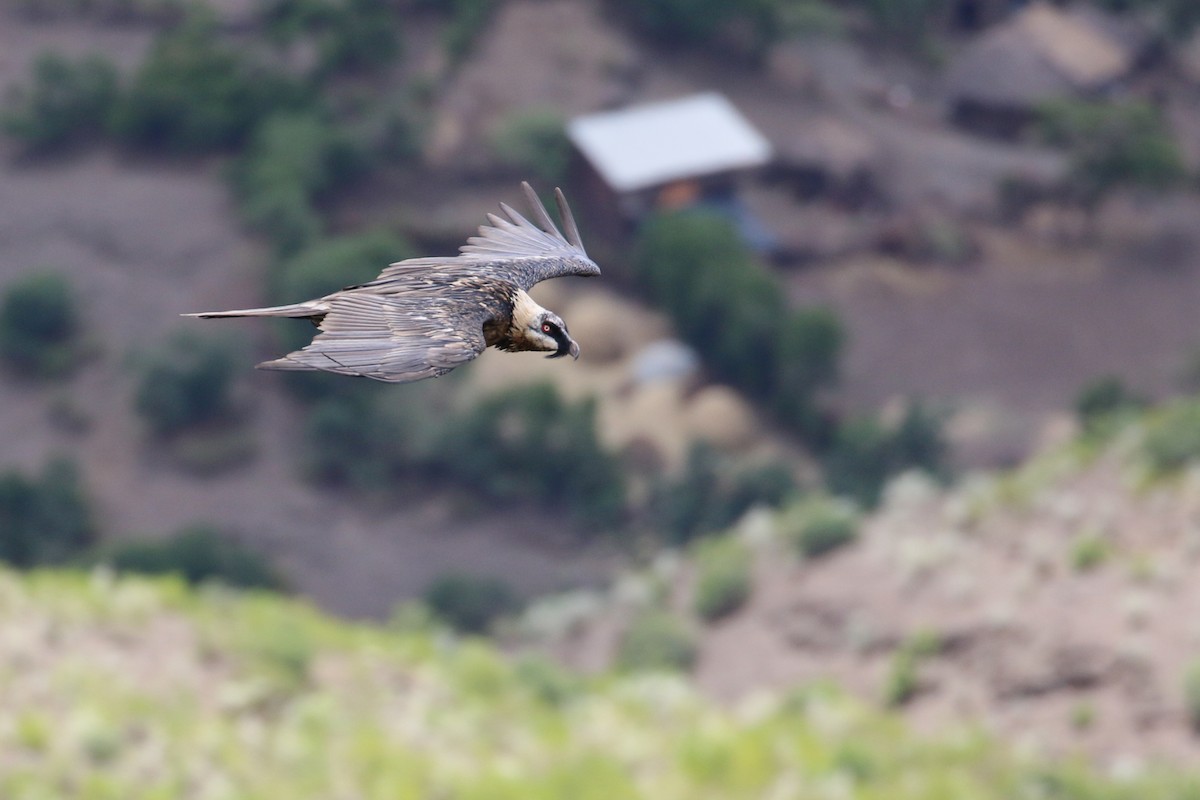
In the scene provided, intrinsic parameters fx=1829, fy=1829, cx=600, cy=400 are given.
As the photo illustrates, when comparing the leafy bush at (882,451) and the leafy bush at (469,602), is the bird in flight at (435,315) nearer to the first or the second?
the leafy bush at (469,602)

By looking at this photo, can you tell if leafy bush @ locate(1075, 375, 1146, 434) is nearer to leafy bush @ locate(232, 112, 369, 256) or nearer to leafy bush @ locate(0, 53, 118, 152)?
leafy bush @ locate(232, 112, 369, 256)

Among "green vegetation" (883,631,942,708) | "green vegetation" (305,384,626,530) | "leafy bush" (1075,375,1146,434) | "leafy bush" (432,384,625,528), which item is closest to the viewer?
"green vegetation" (883,631,942,708)

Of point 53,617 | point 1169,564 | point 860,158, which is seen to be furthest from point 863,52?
point 53,617

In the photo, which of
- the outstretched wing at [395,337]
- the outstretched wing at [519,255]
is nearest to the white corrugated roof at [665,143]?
the outstretched wing at [519,255]

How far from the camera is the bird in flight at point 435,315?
15516mm

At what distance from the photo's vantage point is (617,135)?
84.6m

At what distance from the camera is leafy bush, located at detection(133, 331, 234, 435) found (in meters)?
72.8

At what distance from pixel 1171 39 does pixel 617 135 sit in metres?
32.9

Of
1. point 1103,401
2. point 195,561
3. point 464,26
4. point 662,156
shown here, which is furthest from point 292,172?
point 1103,401

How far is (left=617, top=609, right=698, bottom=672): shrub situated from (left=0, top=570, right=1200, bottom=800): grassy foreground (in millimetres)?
7220

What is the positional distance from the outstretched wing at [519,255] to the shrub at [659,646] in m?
29.8

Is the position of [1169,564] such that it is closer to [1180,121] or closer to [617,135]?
[617,135]

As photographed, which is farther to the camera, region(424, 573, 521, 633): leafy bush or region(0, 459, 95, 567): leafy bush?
region(0, 459, 95, 567): leafy bush

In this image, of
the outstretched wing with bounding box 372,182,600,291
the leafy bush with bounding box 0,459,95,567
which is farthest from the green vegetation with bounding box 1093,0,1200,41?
the outstretched wing with bounding box 372,182,600,291
